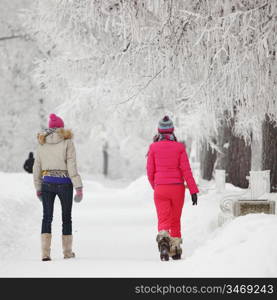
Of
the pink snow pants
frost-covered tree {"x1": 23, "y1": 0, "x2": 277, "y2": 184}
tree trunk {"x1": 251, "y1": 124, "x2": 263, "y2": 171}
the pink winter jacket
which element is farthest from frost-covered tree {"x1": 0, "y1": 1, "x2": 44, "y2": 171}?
the pink snow pants

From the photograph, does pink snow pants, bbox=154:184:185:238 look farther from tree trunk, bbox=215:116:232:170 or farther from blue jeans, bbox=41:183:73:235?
Result: tree trunk, bbox=215:116:232:170

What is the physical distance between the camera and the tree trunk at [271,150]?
11734 mm

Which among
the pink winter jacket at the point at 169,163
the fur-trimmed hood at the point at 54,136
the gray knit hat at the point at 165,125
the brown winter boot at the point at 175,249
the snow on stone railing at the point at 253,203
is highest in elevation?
the gray knit hat at the point at 165,125

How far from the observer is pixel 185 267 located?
20.3ft

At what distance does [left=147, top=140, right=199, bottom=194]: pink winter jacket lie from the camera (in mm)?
7797

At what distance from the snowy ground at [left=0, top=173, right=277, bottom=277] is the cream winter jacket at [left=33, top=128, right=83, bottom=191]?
119 cm

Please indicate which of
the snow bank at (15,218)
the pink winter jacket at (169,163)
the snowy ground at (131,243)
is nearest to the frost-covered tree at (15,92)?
the snow bank at (15,218)

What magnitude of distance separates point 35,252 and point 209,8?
4.61 metres

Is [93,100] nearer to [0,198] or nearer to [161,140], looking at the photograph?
[0,198]

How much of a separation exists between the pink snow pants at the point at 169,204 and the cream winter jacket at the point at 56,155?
112cm

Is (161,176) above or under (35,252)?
above

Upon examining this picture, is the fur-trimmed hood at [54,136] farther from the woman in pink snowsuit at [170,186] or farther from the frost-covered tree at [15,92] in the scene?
the frost-covered tree at [15,92]

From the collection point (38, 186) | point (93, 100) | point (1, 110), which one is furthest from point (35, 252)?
point (1, 110)

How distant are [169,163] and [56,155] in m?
1.55
